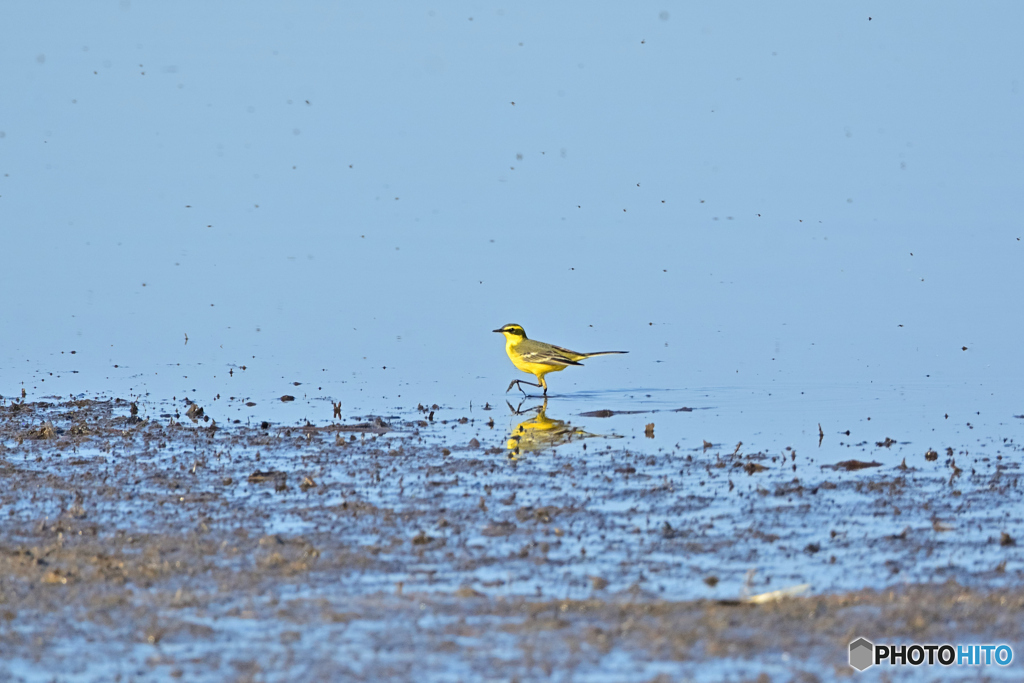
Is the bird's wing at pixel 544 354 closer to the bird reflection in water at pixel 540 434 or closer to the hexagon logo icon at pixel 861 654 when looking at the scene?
the bird reflection in water at pixel 540 434

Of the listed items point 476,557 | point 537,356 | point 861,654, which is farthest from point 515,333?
point 861,654

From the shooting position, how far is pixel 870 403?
14.6m

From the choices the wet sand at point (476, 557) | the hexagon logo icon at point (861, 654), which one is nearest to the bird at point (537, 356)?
the wet sand at point (476, 557)

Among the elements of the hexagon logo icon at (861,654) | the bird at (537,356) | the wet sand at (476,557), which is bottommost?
the hexagon logo icon at (861,654)

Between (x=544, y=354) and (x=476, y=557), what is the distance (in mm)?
8071

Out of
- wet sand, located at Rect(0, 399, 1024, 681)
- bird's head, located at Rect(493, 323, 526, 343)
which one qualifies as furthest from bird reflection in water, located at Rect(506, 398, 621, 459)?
bird's head, located at Rect(493, 323, 526, 343)

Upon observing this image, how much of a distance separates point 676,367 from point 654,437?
4.60 m

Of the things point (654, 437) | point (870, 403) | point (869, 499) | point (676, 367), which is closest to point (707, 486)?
point (869, 499)

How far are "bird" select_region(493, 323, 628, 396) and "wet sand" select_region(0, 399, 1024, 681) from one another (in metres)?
3.84

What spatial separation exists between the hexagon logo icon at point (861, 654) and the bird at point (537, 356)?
9.42 metres

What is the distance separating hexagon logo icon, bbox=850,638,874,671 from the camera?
628 centimetres

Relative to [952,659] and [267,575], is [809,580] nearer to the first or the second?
[952,659]

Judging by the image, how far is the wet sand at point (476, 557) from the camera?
20.9ft

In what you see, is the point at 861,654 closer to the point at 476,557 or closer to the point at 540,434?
the point at 476,557
